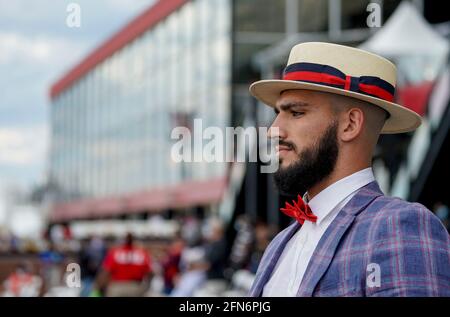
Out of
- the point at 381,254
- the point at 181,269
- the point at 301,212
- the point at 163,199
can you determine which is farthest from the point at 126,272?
the point at 163,199

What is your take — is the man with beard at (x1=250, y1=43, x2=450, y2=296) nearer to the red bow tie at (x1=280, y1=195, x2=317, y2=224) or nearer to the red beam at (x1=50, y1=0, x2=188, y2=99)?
the red bow tie at (x1=280, y1=195, x2=317, y2=224)

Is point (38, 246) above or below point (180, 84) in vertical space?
below

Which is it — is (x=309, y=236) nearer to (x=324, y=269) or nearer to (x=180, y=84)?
(x=324, y=269)

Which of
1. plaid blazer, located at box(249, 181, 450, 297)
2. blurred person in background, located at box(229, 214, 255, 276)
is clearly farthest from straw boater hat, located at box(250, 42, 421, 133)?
blurred person in background, located at box(229, 214, 255, 276)

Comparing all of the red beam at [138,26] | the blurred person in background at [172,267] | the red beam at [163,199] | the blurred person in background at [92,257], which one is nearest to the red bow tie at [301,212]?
the blurred person in background at [172,267]

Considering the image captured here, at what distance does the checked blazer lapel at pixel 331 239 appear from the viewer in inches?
72.9

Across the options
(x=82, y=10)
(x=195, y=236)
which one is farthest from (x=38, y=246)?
(x=82, y=10)

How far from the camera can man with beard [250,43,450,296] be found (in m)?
1.81

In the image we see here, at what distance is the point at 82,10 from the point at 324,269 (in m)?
1.23

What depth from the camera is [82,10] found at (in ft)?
9.02

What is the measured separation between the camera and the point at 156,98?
29.5 m

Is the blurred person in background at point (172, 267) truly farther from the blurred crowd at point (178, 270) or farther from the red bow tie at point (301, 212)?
the red bow tie at point (301, 212)

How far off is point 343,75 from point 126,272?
9.23 m

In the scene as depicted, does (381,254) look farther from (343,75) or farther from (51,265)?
(51,265)
